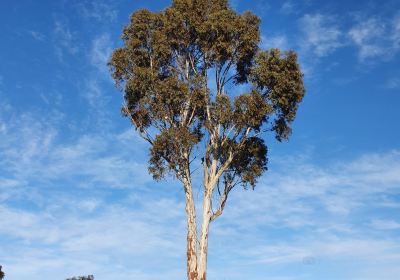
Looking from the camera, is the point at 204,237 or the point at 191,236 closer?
the point at 204,237

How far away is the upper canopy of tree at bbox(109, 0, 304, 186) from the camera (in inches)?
1034

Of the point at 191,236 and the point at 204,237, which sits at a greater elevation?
the point at 191,236

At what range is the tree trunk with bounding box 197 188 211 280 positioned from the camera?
965 inches

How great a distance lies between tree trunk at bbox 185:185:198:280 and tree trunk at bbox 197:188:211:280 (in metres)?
0.28

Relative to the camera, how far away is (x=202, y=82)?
87.7 feet

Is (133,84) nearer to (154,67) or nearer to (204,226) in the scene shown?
(154,67)

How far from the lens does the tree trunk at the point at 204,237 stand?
80.4 ft

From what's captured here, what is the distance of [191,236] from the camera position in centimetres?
2523

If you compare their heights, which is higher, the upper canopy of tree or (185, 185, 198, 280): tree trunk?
the upper canopy of tree

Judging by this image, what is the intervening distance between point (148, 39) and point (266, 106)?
7.18 metres

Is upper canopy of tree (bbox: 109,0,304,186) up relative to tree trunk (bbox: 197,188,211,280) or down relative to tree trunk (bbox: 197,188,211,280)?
up

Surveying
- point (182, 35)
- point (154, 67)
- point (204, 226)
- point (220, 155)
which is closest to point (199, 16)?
point (182, 35)

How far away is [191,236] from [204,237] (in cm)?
66

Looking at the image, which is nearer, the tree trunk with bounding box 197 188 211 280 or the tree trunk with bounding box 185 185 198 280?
the tree trunk with bounding box 197 188 211 280
